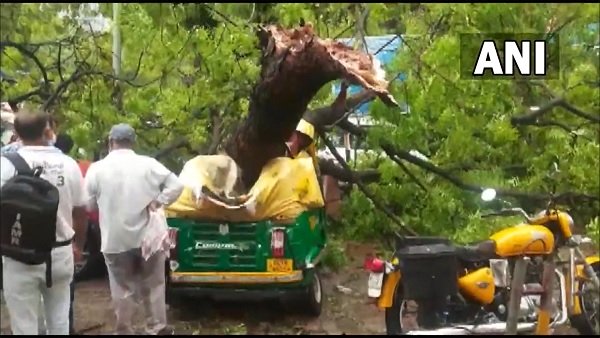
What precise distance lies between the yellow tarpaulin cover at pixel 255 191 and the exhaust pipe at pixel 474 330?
175 cm

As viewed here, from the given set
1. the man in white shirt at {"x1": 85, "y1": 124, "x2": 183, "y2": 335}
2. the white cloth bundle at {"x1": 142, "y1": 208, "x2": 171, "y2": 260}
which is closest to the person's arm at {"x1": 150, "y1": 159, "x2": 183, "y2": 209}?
the man in white shirt at {"x1": 85, "y1": 124, "x2": 183, "y2": 335}

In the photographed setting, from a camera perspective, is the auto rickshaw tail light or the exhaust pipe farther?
the auto rickshaw tail light

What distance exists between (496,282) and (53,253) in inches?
112

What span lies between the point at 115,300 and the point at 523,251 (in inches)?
113

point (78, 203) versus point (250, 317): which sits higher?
point (78, 203)

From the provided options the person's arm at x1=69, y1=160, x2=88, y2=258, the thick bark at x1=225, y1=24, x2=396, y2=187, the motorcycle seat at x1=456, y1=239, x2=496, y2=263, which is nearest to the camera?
the person's arm at x1=69, y1=160, x2=88, y2=258

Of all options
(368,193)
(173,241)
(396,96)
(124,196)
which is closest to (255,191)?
(173,241)

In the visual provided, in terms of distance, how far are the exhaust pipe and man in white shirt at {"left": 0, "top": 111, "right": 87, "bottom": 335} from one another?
88.7 inches

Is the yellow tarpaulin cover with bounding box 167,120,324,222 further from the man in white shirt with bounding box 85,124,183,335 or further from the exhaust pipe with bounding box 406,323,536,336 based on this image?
the exhaust pipe with bounding box 406,323,536,336

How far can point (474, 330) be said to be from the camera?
18.8 feet

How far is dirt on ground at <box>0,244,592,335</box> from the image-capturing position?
7.22 meters

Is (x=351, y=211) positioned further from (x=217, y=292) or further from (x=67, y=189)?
(x=67, y=189)

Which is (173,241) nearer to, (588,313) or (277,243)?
(277,243)

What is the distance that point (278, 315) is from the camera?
7719mm
